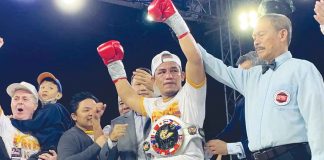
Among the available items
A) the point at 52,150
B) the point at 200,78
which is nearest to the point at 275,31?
the point at 200,78

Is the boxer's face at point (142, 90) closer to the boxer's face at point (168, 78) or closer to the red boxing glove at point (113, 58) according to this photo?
the red boxing glove at point (113, 58)

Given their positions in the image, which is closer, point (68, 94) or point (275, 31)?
point (275, 31)

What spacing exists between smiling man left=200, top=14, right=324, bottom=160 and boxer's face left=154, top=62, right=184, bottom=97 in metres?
0.42

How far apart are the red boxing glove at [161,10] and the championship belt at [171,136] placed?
57 cm

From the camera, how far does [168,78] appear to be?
2.56 metres

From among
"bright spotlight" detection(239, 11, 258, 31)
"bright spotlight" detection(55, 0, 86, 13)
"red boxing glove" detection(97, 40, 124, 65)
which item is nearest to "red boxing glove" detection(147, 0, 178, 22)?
"red boxing glove" detection(97, 40, 124, 65)

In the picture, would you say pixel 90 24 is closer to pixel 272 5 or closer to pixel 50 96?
pixel 50 96

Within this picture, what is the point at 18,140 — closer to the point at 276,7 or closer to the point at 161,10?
the point at 161,10

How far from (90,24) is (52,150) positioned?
14.7 ft

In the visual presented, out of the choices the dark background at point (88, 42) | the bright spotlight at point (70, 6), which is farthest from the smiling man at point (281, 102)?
the bright spotlight at point (70, 6)

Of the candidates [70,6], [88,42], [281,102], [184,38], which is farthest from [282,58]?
[88,42]

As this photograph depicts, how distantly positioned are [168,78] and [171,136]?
363 millimetres

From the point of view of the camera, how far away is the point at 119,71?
2.83 metres

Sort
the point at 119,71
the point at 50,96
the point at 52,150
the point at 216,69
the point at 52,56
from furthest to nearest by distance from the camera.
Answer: the point at 52,56, the point at 50,96, the point at 52,150, the point at 119,71, the point at 216,69
